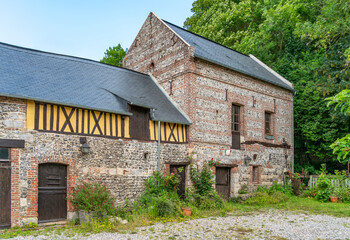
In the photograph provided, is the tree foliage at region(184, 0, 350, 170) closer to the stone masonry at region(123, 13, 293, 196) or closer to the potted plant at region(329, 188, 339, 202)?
the stone masonry at region(123, 13, 293, 196)

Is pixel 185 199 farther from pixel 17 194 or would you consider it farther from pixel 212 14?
pixel 212 14

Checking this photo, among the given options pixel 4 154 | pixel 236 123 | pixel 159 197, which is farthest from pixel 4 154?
pixel 236 123

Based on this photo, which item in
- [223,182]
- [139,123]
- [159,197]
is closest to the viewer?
[159,197]

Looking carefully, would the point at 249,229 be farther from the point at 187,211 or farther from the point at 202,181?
the point at 202,181

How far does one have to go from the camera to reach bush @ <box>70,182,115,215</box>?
8.17 metres

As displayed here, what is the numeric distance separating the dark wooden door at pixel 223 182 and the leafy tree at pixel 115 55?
13.2 metres

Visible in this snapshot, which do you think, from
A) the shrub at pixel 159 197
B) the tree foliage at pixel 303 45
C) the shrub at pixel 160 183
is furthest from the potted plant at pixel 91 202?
the tree foliage at pixel 303 45

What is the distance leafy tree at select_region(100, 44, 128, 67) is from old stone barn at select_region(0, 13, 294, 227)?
7.43m

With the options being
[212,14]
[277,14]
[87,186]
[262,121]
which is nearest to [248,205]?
[262,121]

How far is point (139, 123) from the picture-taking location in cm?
1025

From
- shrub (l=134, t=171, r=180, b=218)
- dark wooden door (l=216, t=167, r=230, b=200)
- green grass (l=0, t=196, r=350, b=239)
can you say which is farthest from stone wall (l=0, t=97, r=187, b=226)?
dark wooden door (l=216, t=167, r=230, b=200)

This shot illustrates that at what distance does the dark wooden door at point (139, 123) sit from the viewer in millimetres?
10070

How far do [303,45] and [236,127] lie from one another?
33.2 feet

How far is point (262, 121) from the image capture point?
14.5 m
